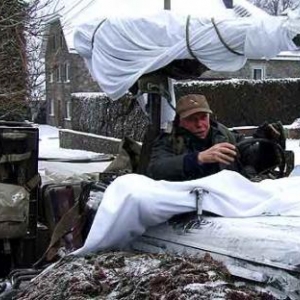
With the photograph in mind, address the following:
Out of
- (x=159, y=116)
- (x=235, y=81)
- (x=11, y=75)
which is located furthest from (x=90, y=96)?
(x=159, y=116)

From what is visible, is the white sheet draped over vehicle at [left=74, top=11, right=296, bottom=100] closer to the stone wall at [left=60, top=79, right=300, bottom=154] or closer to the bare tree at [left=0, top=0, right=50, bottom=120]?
the bare tree at [left=0, top=0, right=50, bottom=120]

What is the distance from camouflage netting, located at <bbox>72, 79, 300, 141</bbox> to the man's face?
17409mm

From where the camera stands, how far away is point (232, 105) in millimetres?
25031

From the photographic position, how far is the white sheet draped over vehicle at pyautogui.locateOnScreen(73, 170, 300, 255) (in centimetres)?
330

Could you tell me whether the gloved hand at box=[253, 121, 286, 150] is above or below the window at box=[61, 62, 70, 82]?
above

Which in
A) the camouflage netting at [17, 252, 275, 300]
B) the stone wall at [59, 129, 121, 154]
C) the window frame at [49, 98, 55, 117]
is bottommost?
the window frame at [49, 98, 55, 117]

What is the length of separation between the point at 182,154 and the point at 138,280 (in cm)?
173

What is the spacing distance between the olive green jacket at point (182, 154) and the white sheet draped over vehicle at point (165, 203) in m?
0.77

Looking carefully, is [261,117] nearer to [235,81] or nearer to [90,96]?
[235,81]

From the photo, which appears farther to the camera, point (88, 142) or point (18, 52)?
point (88, 142)

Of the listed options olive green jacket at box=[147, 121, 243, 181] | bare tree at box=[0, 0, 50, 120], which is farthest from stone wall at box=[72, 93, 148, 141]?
olive green jacket at box=[147, 121, 243, 181]

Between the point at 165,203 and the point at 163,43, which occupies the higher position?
the point at 163,43

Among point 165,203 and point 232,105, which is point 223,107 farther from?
point 165,203

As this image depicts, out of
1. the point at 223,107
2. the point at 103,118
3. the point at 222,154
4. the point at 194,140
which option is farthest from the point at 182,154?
the point at 223,107
